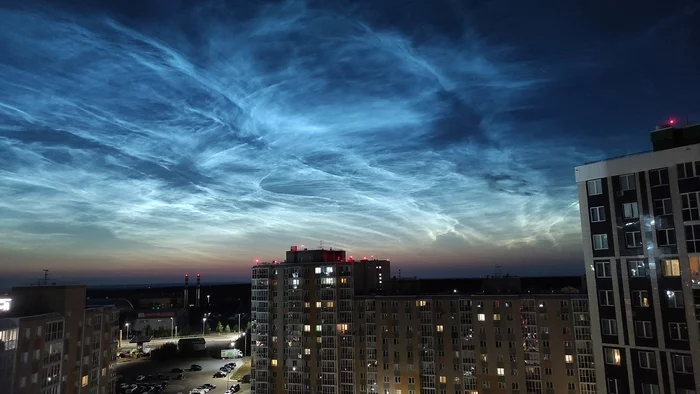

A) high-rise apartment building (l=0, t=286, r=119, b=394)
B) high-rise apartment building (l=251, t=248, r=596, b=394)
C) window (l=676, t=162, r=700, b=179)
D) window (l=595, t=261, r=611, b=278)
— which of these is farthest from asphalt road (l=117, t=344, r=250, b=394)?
window (l=676, t=162, r=700, b=179)

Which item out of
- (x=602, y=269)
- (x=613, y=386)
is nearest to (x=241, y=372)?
(x=613, y=386)

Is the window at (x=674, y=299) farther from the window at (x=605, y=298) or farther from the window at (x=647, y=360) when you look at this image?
the window at (x=647, y=360)

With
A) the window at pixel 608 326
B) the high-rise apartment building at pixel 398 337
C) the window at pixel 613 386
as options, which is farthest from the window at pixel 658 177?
the high-rise apartment building at pixel 398 337

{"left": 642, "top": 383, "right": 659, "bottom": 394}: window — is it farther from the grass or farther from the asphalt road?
the grass

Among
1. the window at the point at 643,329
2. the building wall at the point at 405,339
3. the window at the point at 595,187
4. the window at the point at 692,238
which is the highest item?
the window at the point at 595,187

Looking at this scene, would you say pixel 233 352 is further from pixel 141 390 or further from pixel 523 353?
pixel 523 353

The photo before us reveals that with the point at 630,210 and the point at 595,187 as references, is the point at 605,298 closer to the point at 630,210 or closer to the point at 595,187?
the point at 630,210
